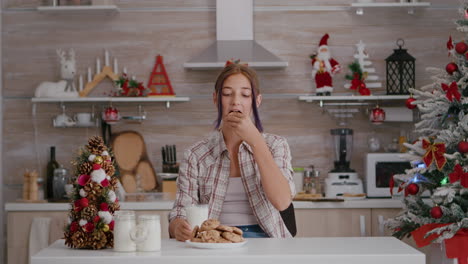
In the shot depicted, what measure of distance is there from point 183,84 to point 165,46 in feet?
0.96

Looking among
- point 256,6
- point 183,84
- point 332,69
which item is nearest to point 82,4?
point 183,84

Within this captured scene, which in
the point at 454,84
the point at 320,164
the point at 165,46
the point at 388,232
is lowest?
the point at 388,232

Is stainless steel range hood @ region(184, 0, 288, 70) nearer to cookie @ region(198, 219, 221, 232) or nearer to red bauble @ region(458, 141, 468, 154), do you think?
red bauble @ region(458, 141, 468, 154)

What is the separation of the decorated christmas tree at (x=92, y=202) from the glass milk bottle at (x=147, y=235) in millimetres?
133

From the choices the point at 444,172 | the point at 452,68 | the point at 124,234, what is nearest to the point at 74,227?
the point at 124,234

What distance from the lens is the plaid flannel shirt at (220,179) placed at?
255 centimetres

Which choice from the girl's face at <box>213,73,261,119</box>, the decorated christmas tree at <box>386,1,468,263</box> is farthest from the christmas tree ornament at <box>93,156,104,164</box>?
the decorated christmas tree at <box>386,1,468,263</box>

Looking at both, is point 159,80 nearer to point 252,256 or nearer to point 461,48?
point 461,48

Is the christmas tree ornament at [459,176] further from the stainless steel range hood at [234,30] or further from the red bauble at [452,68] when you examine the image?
the stainless steel range hood at [234,30]

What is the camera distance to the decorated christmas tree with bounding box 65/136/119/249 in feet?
7.07

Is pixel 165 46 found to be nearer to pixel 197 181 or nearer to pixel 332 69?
pixel 332 69

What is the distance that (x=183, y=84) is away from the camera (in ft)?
16.4

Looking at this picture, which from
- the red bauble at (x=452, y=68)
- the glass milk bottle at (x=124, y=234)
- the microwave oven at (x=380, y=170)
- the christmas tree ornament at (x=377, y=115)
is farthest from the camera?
the christmas tree ornament at (x=377, y=115)

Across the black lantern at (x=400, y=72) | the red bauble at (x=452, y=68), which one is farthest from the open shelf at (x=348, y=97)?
the red bauble at (x=452, y=68)
